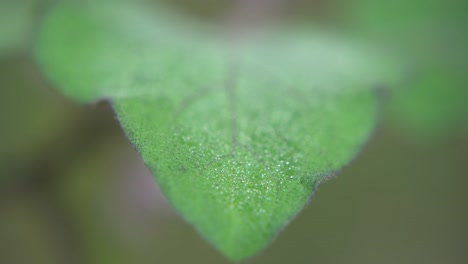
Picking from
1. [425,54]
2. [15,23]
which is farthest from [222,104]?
[425,54]

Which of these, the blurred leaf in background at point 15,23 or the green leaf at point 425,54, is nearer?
the blurred leaf in background at point 15,23

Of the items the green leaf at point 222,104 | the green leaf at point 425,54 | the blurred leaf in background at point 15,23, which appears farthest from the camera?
the green leaf at point 425,54

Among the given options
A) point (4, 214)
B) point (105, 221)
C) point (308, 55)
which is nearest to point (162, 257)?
point (105, 221)

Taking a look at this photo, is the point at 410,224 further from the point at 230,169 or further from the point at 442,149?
the point at 230,169

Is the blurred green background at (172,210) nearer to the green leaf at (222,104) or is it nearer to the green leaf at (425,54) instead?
the green leaf at (425,54)

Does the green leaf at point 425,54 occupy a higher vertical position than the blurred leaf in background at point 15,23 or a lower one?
higher

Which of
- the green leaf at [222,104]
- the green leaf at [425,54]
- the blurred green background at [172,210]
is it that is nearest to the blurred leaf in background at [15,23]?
the blurred green background at [172,210]
